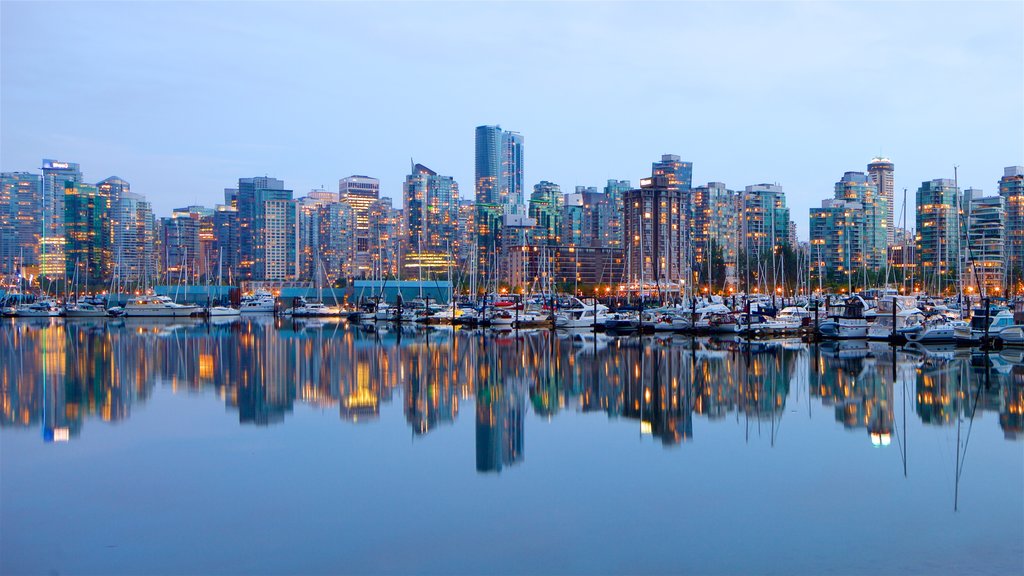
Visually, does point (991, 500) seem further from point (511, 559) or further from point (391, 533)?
point (391, 533)

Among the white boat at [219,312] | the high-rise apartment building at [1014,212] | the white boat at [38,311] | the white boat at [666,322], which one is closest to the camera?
the white boat at [666,322]

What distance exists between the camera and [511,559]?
14484mm

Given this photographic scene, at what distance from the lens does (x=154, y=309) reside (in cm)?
10412

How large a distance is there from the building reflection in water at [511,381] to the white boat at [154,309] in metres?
43.7

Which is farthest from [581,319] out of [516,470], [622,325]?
[516,470]

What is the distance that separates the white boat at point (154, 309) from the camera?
339ft

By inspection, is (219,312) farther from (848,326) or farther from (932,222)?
(932,222)

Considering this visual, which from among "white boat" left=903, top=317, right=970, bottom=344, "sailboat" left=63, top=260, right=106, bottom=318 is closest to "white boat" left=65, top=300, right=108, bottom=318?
"sailboat" left=63, top=260, right=106, bottom=318

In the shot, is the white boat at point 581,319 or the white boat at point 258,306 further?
the white boat at point 258,306

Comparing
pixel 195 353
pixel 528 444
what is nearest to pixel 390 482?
pixel 528 444

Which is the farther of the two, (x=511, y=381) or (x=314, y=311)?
(x=314, y=311)

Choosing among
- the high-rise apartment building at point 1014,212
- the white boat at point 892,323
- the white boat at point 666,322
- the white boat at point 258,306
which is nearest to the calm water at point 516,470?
the white boat at point 892,323

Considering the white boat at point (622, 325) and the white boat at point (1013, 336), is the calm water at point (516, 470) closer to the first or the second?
the white boat at point (1013, 336)

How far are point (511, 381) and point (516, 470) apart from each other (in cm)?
1643
